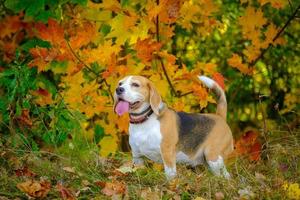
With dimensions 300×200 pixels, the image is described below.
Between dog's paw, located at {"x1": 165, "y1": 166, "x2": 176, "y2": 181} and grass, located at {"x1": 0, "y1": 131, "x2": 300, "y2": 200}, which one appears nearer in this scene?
grass, located at {"x1": 0, "y1": 131, "x2": 300, "y2": 200}

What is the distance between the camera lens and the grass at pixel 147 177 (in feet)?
14.9

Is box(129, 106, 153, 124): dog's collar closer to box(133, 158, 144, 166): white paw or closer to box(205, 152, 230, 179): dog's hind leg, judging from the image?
box(133, 158, 144, 166): white paw

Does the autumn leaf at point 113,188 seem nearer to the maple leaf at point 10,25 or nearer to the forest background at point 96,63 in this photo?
the forest background at point 96,63

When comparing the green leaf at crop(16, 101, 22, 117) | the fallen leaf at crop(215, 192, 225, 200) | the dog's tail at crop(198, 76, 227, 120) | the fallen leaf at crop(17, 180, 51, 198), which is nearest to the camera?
the fallen leaf at crop(17, 180, 51, 198)

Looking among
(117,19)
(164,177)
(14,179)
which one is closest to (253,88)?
(117,19)

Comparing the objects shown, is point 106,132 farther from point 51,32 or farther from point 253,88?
point 253,88

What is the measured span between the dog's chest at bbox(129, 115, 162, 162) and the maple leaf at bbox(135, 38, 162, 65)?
2.83 feet

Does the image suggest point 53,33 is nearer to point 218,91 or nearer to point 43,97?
point 43,97

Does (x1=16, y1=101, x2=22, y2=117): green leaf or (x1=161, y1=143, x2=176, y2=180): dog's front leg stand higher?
(x1=16, y1=101, x2=22, y2=117): green leaf

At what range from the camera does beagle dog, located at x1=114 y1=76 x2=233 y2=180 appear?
5.29 meters

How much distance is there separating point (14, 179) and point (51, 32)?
170cm

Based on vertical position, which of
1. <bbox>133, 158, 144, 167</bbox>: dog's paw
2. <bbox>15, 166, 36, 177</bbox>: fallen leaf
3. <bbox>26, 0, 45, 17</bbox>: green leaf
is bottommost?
<bbox>133, 158, 144, 167</bbox>: dog's paw

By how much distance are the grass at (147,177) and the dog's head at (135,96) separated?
18.8 inches

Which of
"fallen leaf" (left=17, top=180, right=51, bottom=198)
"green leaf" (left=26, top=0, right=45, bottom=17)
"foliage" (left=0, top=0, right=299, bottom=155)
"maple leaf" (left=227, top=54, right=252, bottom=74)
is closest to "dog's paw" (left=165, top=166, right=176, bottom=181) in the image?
"foliage" (left=0, top=0, right=299, bottom=155)
